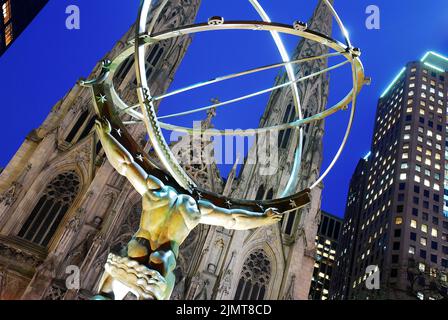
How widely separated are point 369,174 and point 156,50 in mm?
35497

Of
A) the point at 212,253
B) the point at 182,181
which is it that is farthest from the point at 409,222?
the point at 182,181

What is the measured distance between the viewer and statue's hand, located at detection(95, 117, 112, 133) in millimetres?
7266

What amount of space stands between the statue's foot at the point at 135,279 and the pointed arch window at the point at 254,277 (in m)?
16.6

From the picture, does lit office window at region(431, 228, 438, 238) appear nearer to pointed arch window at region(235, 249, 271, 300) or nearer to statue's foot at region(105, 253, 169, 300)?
pointed arch window at region(235, 249, 271, 300)

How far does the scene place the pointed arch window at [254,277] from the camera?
2244 cm

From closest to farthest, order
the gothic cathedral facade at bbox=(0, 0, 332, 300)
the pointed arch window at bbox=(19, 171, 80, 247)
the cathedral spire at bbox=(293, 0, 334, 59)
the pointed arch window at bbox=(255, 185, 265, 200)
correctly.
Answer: the gothic cathedral facade at bbox=(0, 0, 332, 300) < the pointed arch window at bbox=(19, 171, 80, 247) < the pointed arch window at bbox=(255, 185, 265, 200) < the cathedral spire at bbox=(293, 0, 334, 59)

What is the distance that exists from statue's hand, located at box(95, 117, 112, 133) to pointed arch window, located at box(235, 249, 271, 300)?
54.2ft

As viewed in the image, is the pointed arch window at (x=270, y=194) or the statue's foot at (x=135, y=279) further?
the pointed arch window at (x=270, y=194)

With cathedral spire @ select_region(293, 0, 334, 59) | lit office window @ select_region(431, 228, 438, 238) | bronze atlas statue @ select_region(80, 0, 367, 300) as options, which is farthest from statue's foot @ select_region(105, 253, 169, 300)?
lit office window @ select_region(431, 228, 438, 238)

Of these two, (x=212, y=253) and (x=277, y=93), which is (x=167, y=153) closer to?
(x=212, y=253)

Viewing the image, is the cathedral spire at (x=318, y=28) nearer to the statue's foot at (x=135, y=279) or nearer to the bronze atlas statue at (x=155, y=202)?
the bronze atlas statue at (x=155, y=202)

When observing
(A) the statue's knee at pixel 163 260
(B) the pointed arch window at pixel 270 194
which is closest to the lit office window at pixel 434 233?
(B) the pointed arch window at pixel 270 194

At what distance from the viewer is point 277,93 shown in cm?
3103

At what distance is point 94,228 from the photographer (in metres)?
20.8
